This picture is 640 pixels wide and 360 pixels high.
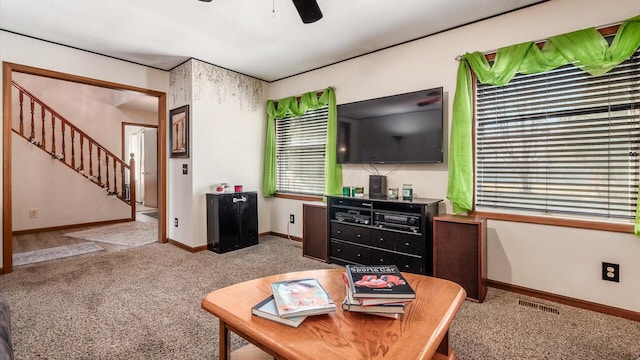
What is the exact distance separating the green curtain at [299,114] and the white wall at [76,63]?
155 centimetres

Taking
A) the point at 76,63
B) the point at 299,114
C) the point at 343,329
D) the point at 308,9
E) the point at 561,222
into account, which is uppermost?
the point at 76,63

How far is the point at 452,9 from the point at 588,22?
98 centimetres

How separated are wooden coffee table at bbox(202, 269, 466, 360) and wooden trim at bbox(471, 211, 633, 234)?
4.72ft

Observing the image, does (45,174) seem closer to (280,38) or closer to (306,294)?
(280,38)

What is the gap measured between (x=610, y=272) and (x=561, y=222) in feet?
1.43

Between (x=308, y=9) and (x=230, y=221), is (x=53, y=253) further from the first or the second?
(x=308, y=9)

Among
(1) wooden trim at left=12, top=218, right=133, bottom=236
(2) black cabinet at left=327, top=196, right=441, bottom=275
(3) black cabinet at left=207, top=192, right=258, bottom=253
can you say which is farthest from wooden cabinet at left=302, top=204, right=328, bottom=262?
(1) wooden trim at left=12, top=218, right=133, bottom=236

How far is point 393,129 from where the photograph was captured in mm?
3100

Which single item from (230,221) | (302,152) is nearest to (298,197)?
(302,152)

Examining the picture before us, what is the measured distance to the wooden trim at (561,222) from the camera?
2111 millimetres

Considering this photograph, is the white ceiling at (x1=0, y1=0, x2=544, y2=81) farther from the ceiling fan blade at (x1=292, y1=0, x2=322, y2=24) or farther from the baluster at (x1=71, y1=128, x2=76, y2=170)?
the baluster at (x1=71, y1=128, x2=76, y2=170)

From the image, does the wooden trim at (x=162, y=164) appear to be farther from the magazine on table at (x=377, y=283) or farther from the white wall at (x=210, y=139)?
the magazine on table at (x=377, y=283)

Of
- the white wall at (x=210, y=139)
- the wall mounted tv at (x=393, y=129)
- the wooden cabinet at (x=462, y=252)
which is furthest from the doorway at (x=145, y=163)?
the wooden cabinet at (x=462, y=252)

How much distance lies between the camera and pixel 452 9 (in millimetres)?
2533
